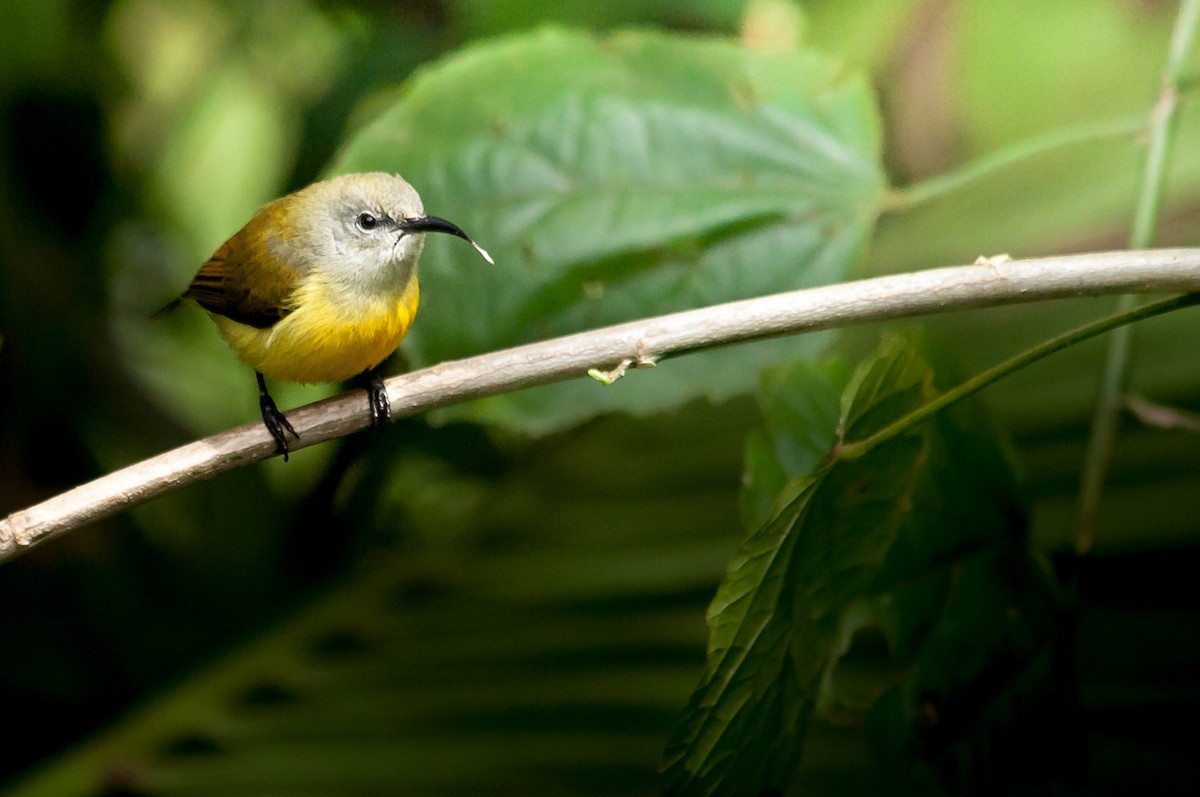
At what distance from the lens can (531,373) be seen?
1037 millimetres

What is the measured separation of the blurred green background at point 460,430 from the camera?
137cm

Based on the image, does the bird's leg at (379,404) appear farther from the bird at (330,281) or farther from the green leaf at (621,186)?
the green leaf at (621,186)

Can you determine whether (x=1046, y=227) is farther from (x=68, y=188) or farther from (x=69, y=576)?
(x=68, y=188)

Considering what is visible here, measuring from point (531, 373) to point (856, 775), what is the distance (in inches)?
31.2

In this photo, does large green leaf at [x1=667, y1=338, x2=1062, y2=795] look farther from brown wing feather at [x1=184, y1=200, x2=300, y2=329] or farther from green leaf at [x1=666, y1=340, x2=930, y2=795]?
brown wing feather at [x1=184, y1=200, x2=300, y2=329]

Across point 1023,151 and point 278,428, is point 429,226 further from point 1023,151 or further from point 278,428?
point 1023,151

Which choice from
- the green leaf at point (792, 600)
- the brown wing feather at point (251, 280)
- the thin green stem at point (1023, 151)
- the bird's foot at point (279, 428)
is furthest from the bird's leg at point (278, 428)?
the thin green stem at point (1023, 151)

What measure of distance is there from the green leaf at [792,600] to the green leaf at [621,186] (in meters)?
0.34

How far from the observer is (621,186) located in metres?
1.38

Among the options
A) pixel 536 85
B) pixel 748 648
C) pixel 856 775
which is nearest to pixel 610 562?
pixel 856 775

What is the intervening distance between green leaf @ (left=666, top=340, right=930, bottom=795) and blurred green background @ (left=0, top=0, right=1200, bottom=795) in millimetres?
311

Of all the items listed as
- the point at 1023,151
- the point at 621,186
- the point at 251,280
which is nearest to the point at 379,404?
the point at 251,280

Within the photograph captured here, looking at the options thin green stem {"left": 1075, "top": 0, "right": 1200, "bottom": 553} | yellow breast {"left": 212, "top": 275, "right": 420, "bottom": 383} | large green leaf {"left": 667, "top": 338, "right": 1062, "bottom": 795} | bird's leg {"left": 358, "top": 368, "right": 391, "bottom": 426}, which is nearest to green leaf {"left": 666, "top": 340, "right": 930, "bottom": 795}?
large green leaf {"left": 667, "top": 338, "right": 1062, "bottom": 795}

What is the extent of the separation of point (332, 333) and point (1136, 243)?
103 centimetres
